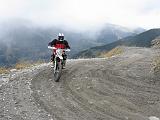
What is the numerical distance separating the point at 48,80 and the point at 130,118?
6.63m

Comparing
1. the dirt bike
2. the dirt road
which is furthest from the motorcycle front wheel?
the dirt road

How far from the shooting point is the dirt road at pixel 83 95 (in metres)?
13.6

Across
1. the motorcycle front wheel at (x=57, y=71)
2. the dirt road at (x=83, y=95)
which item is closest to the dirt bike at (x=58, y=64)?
the motorcycle front wheel at (x=57, y=71)

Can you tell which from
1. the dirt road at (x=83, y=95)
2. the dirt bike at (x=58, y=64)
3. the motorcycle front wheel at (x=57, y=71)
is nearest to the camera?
the dirt road at (x=83, y=95)

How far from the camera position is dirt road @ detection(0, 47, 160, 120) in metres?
13.6

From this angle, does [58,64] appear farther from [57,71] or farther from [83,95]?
[83,95]

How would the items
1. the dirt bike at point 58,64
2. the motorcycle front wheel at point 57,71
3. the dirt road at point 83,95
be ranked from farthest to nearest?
the dirt bike at point 58,64 < the motorcycle front wheel at point 57,71 < the dirt road at point 83,95

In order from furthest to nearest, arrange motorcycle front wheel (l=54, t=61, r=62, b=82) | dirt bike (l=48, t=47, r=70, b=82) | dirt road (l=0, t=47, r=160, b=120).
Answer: dirt bike (l=48, t=47, r=70, b=82)
motorcycle front wheel (l=54, t=61, r=62, b=82)
dirt road (l=0, t=47, r=160, b=120)

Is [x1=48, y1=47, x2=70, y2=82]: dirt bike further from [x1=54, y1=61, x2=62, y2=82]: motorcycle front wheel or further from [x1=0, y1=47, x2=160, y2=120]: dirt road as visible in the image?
[x1=0, y1=47, x2=160, y2=120]: dirt road

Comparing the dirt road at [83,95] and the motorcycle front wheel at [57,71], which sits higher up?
the motorcycle front wheel at [57,71]

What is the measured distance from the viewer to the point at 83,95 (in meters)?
16.0

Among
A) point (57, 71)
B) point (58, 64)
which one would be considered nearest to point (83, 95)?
point (57, 71)

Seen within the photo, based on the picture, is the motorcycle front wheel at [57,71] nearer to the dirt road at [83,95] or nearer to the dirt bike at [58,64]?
the dirt bike at [58,64]

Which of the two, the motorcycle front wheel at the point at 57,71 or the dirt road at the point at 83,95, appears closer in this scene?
the dirt road at the point at 83,95
